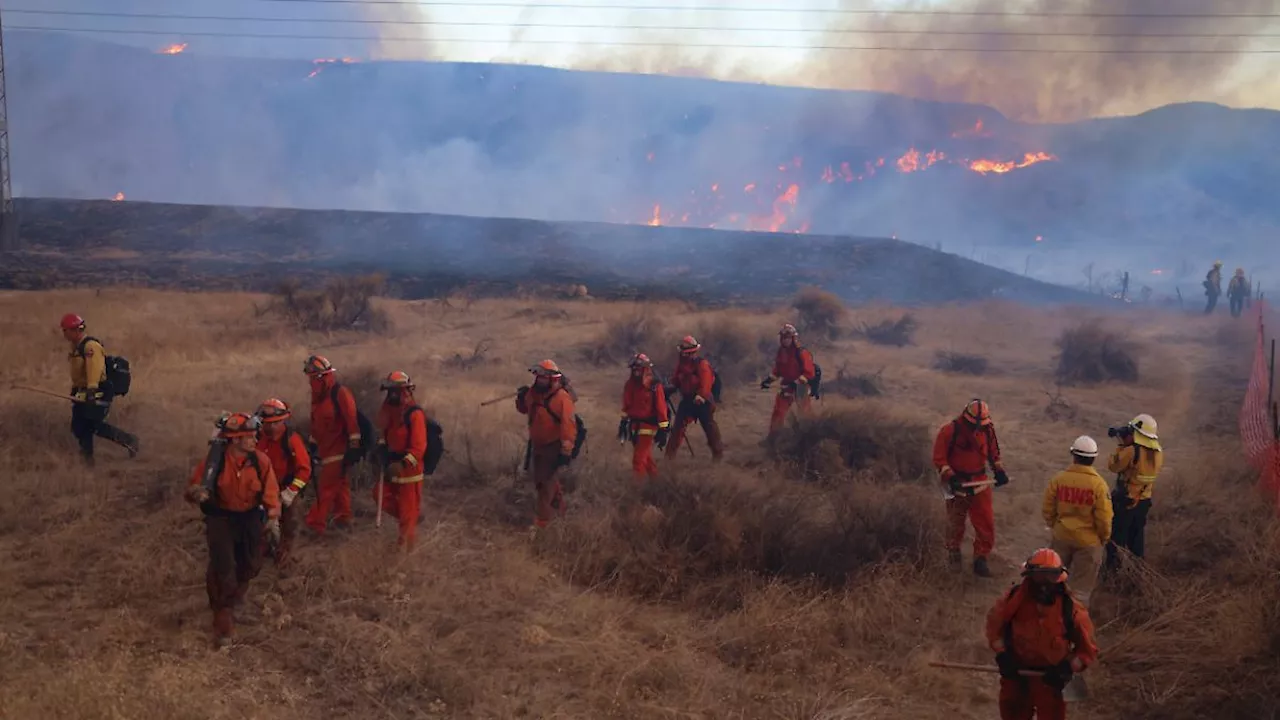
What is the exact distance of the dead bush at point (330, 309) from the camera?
63.3 ft

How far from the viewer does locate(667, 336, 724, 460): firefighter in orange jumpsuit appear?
9758 millimetres

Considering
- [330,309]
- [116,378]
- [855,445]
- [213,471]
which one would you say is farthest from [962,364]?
[213,471]

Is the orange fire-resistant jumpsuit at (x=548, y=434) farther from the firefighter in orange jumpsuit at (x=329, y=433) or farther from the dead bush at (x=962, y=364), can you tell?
the dead bush at (x=962, y=364)

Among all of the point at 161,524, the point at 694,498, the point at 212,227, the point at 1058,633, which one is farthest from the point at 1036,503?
the point at 212,227

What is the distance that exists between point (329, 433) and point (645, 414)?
313cm

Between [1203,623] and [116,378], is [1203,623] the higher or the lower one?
the lower one

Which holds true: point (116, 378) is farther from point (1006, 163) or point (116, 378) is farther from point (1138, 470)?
point (1006, 163)

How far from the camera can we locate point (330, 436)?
7.22 meters

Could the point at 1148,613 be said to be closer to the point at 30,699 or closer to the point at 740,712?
the point at 740,712

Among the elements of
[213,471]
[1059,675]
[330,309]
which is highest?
[330,309]

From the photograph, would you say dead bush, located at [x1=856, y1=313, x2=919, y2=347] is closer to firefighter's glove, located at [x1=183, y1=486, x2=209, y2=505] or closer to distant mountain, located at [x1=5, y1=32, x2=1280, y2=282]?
firefighter's glove, located at [x1=183, y1=486, x2=209, y2=505]

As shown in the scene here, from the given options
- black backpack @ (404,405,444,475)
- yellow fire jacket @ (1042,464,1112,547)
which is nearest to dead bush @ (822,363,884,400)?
yellow fire jacket @ (1042,464,1112,547)

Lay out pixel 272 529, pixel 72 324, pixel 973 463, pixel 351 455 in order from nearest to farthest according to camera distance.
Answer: pixel 272 529, pixel 973 463, pixel 351 455, pixel 72 324

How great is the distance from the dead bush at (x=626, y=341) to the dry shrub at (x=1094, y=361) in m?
8.17
